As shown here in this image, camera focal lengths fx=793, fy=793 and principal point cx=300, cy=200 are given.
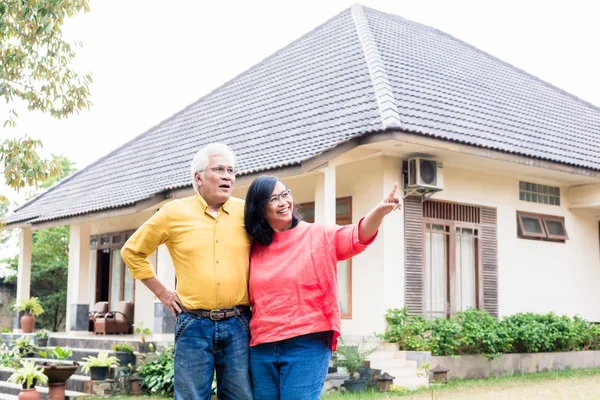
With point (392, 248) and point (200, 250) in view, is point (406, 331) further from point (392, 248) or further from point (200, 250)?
point (200, 250)

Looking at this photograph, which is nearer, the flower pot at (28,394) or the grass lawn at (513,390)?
the grass lawn at (513,390)

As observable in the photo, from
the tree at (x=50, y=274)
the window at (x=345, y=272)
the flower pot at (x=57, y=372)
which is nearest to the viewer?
the flower pot at (x=57, y=372)

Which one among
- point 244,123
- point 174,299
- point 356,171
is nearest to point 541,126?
point 356,171

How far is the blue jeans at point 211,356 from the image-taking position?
148 inches

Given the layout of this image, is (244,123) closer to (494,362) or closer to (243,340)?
(494,362)

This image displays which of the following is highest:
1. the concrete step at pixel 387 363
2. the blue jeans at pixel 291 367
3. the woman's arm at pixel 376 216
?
the woman's arm at pixel 376 216

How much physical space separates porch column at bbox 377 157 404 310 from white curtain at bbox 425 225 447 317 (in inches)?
26.0

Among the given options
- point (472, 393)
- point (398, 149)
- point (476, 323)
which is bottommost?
point (472, 393)

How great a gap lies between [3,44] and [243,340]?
7755 mm

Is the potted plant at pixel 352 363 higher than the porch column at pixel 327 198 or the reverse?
the reverse

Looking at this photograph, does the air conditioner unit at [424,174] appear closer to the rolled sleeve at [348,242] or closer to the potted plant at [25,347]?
the potted plant at [25,347]

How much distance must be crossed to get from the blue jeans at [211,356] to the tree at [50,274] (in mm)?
18503

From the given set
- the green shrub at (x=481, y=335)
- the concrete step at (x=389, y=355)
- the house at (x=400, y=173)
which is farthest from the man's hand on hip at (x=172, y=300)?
the green shrub at (x=481, y=335)

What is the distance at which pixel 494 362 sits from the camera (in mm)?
10641
